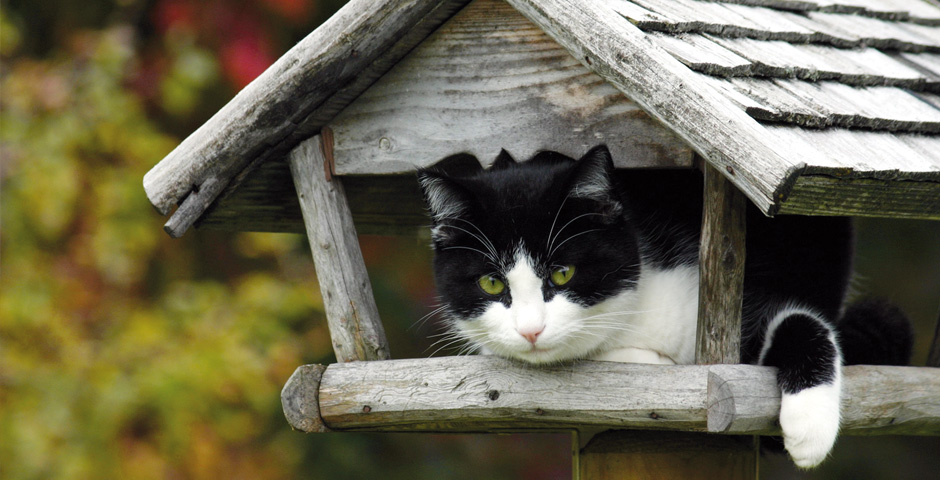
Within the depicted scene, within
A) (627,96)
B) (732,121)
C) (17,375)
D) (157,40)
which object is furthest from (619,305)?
(157,40)

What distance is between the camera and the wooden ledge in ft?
6.07

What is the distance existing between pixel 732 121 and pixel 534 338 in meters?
0.59

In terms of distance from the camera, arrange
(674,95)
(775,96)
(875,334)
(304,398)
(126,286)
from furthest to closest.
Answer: (126,286)
(875,334)
(304,398)
(775,96)
(674,95)

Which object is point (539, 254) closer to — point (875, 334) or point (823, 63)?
point (823, 63)

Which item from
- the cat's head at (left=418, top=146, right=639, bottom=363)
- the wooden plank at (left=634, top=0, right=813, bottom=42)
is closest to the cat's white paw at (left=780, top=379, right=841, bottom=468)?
the cat's head at (left=418, top=146, right=639, bottom=363)

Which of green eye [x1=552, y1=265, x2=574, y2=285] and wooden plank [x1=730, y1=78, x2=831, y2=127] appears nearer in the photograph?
wooden plank [x1=730, y1=78, x2=831, y2=127]

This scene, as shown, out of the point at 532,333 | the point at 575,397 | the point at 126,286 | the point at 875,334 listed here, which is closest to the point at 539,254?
the point at 532,333

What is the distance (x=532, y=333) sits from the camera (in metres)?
1.91

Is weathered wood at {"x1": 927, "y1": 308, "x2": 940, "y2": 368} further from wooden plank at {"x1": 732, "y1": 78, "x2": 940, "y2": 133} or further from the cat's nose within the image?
the cat's nose

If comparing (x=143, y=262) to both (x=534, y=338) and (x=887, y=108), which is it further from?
(x=887, y=108)

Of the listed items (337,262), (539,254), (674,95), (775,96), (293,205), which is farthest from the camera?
(293,205)

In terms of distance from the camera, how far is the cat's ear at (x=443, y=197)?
6.68 feet

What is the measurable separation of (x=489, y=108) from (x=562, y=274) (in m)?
0.42

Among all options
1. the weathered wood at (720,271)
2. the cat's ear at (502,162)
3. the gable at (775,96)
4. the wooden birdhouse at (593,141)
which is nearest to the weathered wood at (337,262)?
the wooden birdhouse at (593,141)
